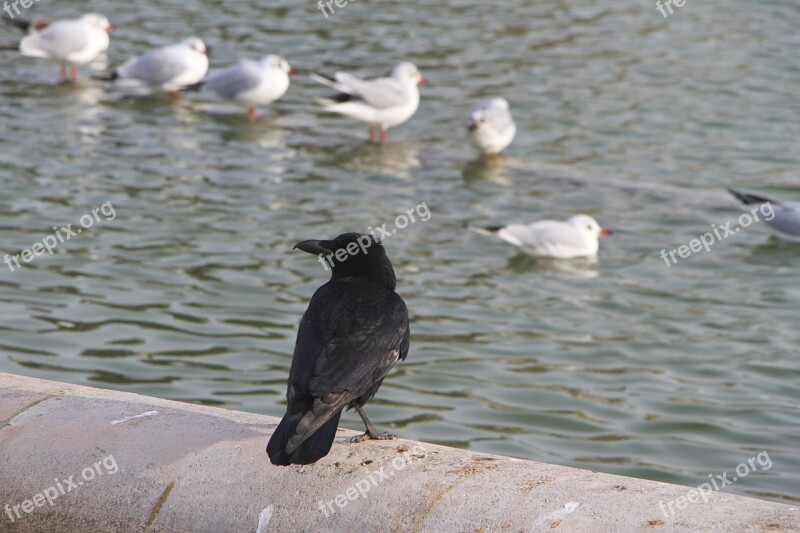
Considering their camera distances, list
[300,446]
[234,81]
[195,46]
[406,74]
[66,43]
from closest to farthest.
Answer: [300,446] < [406,74] < [234,81] < [195,46] < [66,43]

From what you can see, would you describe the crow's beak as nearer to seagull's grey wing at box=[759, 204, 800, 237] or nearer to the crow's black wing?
the crow's black wing

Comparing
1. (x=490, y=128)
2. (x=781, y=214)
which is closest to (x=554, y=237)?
(x=781, y=214)

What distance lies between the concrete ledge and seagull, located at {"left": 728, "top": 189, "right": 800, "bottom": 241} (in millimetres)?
7283

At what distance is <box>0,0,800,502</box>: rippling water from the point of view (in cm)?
713

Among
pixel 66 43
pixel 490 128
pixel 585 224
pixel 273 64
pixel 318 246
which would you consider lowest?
pixel 585 224

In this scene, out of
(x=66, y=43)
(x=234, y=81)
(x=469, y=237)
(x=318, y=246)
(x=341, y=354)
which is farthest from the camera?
(x=66, y=43)

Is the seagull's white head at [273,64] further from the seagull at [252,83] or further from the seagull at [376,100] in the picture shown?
the seagull at [376,100]

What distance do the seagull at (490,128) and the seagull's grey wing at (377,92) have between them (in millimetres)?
1017

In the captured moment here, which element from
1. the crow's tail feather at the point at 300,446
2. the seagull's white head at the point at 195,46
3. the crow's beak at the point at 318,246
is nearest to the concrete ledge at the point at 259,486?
the crow's tail feather at the point at 300,446

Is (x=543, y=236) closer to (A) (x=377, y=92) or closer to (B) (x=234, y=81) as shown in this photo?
(A) (x=377, y=92)

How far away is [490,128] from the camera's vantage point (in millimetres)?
12719

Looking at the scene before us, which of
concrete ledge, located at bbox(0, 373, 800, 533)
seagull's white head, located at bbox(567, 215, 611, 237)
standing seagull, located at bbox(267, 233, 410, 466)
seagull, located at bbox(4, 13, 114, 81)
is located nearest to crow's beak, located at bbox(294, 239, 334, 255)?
standing seagull, located at bbox(267, 233, 410, 466)

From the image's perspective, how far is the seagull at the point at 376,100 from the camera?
13750 millimetres

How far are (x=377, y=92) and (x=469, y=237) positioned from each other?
11.9ft
